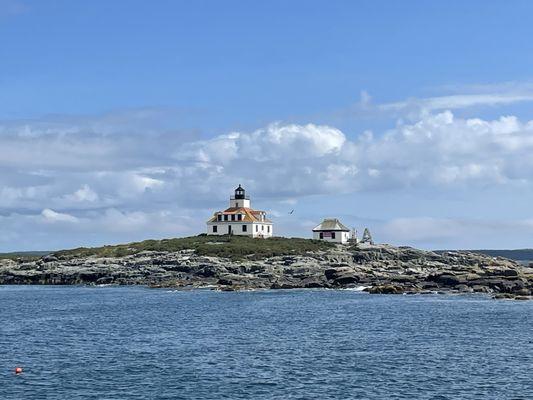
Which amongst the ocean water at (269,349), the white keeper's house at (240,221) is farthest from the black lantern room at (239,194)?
the ocean water at (269,349)

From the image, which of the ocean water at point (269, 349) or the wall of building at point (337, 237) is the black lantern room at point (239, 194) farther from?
the ocean water at point (269, 349)

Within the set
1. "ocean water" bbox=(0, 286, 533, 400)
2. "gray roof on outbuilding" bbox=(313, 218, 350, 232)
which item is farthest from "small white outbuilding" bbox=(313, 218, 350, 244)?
"ocean water" bbox=(0, 286, 533, 400)

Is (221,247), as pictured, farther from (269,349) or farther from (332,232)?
(269,349)

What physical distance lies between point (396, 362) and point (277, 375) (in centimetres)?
1014

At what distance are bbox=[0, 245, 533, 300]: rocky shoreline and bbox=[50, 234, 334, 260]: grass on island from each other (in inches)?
109

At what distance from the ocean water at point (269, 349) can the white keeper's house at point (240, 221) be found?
71455mm

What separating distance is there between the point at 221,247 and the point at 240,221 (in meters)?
25.1

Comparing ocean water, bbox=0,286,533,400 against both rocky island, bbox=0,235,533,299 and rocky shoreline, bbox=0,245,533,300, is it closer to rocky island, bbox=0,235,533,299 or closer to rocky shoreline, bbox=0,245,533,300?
rocky shoreline, bbox=0,245,533,300

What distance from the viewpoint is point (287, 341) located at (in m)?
70.4

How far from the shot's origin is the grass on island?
156375 mm

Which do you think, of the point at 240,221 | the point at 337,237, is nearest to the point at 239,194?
the point at 240,221

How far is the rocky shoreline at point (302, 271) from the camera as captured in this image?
12656cm

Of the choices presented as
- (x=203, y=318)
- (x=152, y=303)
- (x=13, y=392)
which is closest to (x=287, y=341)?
(x=203, y=318)

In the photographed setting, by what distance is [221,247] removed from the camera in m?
158
